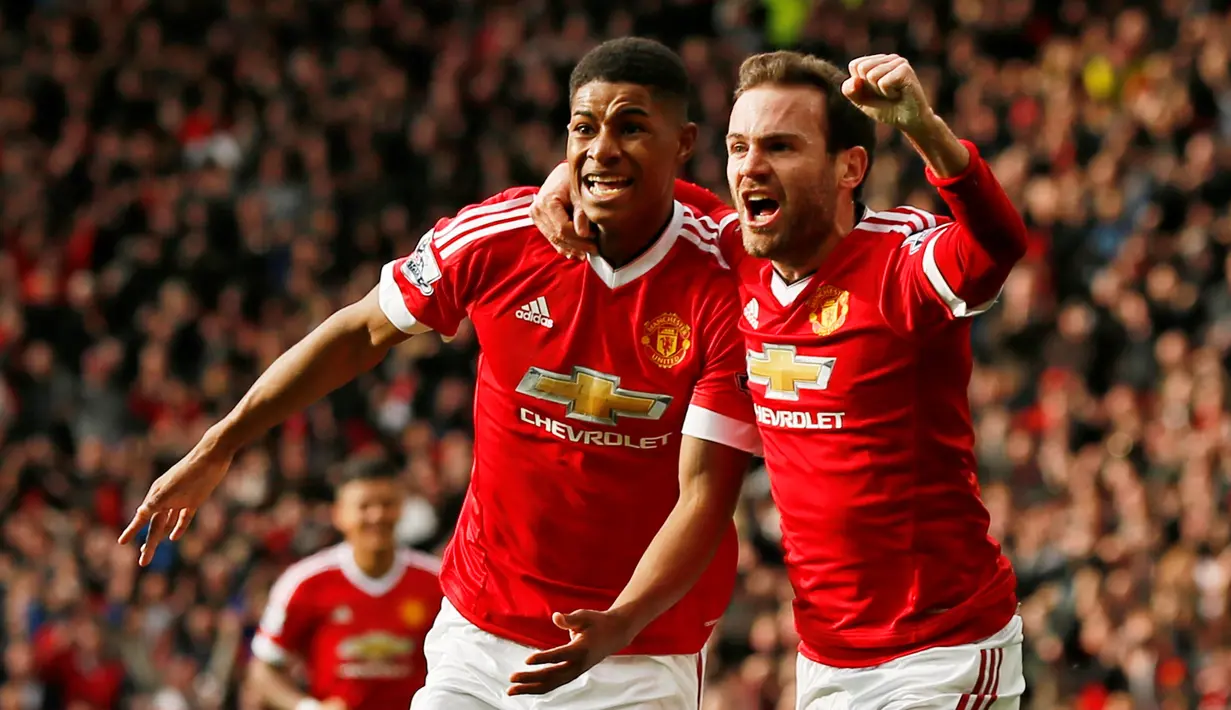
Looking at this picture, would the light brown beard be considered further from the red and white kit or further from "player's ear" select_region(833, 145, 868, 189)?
the red and white kit

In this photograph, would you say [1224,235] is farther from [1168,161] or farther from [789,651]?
[789,651]

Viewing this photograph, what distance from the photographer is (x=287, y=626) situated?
27.9ft

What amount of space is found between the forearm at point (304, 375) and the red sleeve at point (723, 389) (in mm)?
921

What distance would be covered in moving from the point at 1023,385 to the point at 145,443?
6.84m

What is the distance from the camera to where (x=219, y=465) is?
5.33 m

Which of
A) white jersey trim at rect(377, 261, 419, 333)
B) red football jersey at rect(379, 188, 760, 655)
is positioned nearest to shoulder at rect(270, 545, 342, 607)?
red football jersey at rect(379, 188, 760, 655)

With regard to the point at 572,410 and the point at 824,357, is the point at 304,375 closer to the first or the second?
the point at 572,410

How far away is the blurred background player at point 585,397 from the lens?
5090 mm

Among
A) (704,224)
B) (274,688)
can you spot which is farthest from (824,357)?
(274,688)

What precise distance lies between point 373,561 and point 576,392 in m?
3.60

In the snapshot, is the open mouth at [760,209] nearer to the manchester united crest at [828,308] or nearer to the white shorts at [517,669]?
the manchester united crest at [828,308]

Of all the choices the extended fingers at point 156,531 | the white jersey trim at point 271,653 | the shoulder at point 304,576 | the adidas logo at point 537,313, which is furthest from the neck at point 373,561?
the adidas logo at point 537,313

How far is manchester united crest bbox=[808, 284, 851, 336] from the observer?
15.6ft

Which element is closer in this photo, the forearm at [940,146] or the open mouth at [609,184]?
the forearm at [940,146]
